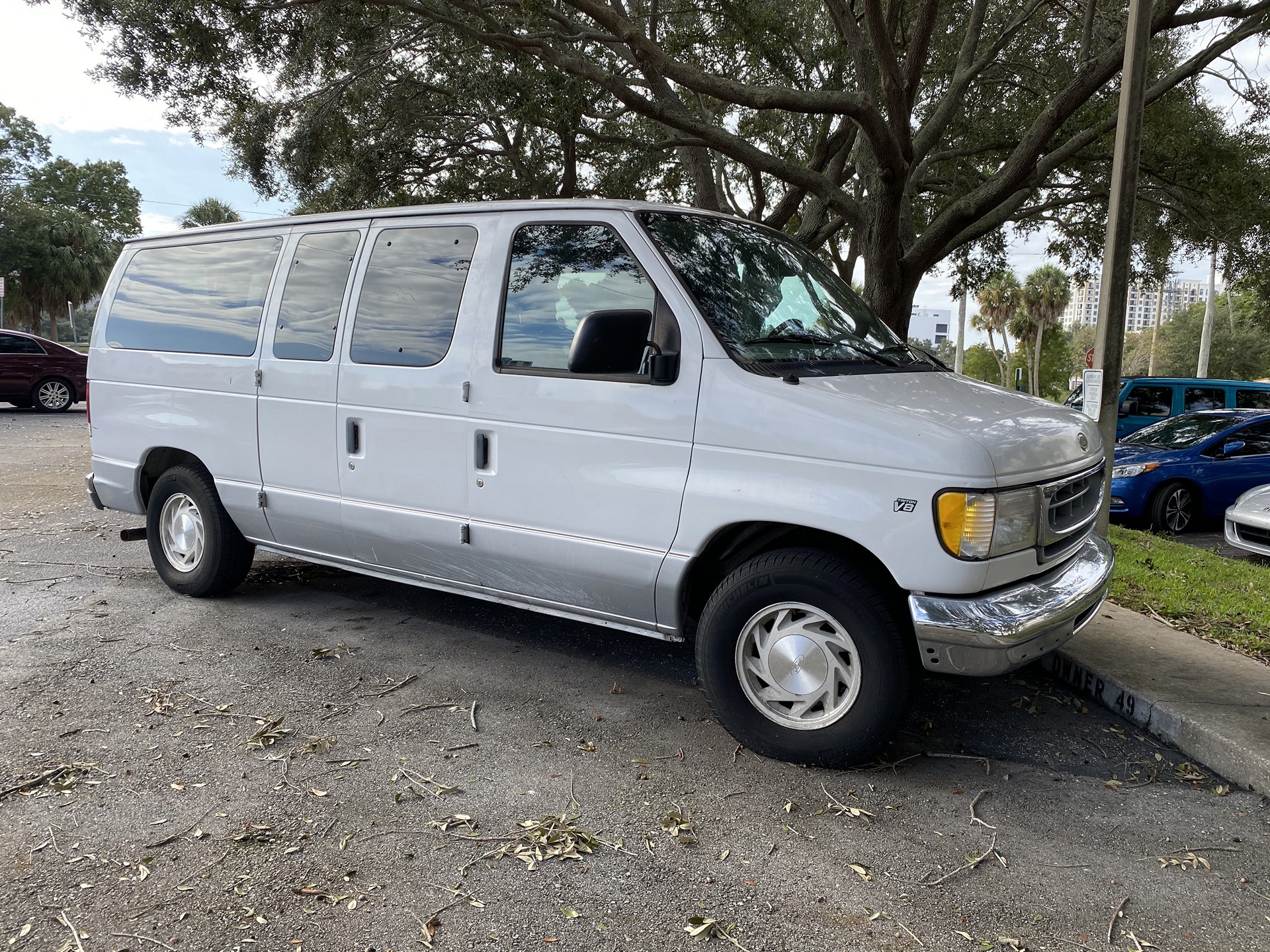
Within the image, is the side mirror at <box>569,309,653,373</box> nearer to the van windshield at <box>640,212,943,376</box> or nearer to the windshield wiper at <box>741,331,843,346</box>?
the van windshield at <box>640,212,943,376</box>

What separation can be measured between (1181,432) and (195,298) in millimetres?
10867

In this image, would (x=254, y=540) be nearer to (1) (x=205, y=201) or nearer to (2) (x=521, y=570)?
(2) (x=521, y=570)

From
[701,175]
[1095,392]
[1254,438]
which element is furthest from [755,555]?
[701,175]

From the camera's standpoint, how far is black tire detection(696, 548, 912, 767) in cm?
348

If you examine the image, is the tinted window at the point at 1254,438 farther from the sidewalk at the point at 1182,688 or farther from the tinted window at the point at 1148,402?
the sidewalk at the point at 1182,688

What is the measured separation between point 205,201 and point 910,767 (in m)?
52.0

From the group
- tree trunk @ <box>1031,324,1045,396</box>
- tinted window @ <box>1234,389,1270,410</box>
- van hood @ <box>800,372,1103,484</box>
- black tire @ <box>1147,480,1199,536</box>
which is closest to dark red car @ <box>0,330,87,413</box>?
black tire @ <box>1147,480,1199,536</box>

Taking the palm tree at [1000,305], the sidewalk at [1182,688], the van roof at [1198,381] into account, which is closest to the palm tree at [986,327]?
the palm tree at [1000,305]

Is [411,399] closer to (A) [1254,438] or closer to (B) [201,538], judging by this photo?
(B) [201,538]

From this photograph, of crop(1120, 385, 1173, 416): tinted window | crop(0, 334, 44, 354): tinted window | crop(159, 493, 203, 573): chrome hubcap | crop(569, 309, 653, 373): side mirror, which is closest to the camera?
crop(569, 309, 653, 373): side mirror

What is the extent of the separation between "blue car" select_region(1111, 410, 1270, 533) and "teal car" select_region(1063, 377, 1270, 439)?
401cm

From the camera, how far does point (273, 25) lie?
11.4m

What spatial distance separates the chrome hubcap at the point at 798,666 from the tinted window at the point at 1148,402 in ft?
46.4

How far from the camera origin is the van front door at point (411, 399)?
4488mm
